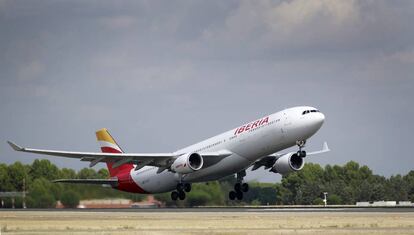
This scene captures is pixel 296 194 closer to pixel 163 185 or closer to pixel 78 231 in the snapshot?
pixel 163 185

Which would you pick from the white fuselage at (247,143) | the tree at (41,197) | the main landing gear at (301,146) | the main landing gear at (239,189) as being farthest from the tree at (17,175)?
the main landing gear at (301,146)

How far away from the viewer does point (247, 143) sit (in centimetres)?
6919

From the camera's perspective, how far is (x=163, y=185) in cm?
7694

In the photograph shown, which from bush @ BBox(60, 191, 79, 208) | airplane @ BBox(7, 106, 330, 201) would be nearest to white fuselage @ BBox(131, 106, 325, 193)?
airplane @ BBox(7, 106, 330, 201)

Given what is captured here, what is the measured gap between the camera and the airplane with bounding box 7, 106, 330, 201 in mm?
66438

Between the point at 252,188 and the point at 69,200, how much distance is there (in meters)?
18.9

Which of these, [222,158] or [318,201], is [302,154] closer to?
[222,158]

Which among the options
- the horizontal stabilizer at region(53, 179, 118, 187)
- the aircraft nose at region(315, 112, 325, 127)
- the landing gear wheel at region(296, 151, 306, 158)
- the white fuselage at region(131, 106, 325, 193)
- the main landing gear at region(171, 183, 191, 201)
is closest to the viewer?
the aircraft nose at region(315, 112, 325, 127)

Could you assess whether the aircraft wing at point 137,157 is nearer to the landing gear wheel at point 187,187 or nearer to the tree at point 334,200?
the landing gear wheel at point 187,187

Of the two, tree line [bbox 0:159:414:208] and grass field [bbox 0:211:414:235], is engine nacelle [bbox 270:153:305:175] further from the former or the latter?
grass field [bbox 0:211:414:235]

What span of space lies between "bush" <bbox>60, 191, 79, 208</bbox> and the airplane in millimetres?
2478

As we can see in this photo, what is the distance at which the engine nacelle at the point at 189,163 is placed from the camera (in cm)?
7031

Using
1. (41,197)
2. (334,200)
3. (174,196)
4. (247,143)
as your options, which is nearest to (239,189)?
(174,196)

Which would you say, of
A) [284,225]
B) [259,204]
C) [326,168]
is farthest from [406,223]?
[326,168]
